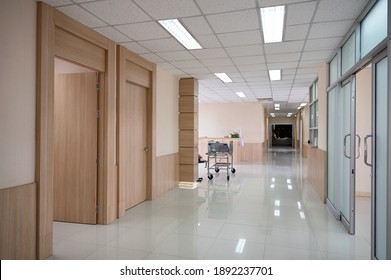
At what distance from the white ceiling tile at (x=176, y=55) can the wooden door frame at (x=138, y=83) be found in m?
0.44

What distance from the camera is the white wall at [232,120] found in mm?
13234

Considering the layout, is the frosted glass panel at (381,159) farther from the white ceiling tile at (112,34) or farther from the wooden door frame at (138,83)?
the wooden door frame at (138,83)

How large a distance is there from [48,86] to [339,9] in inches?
137

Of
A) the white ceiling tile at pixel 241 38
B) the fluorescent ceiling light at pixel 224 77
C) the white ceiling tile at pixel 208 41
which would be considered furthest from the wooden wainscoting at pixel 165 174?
the white ceiling tile at pixel 241 38

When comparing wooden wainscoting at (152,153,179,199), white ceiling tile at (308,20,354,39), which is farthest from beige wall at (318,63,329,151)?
wooden wainscoting at (152,153,179,199)

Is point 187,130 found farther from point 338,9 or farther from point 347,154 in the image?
point 338,9

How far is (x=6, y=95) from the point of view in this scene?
8.38 ft

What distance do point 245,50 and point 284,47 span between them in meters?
0.66

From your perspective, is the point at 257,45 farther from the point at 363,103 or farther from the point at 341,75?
the point at 363,103

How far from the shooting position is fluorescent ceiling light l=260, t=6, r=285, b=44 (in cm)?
325

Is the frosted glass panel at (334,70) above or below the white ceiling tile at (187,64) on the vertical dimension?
below

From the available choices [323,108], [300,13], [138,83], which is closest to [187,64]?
[138,83]

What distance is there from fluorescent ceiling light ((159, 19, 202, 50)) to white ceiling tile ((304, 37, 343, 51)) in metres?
1.82

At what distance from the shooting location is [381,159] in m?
2.60
